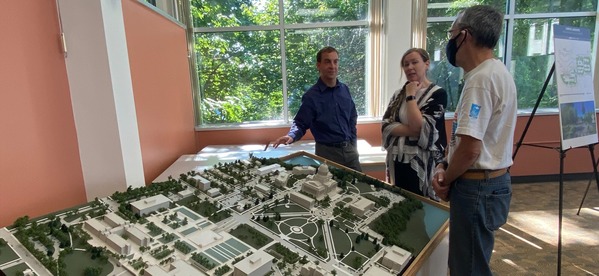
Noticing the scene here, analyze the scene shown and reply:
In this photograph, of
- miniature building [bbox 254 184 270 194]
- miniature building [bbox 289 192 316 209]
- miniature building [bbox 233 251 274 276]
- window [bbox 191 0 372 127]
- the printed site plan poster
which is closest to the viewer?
miniature building [bbox 233 251 274 276]

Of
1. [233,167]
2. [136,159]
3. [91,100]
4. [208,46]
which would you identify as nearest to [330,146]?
[233,167]

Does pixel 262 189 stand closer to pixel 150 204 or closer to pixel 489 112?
pixel 150 204

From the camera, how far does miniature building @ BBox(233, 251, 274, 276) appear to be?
3.02 feet

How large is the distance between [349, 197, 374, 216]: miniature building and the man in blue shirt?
0.88 meters

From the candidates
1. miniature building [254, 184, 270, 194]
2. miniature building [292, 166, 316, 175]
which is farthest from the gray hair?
miniature building [254, 184, 270, 194]

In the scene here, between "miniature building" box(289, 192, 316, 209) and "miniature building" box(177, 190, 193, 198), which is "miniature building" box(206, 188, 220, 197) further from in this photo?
"miniature building" box(289, 192, 316, 209)

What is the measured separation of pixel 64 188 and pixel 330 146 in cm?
158

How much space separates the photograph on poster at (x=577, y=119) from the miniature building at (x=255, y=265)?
234cm

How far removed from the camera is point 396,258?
1062mm

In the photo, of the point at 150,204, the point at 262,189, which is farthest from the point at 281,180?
the point at 150,204

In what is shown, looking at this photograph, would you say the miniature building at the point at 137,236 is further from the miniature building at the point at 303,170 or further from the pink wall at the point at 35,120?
the miniature building at the point at 303,170

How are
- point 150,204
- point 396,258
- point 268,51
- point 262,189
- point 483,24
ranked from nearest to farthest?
point 396,258
point 483,24
point 150,204
point 262,189
point 268,51

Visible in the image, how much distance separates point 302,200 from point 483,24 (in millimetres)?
981

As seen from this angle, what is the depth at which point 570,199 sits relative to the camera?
12.0ft
